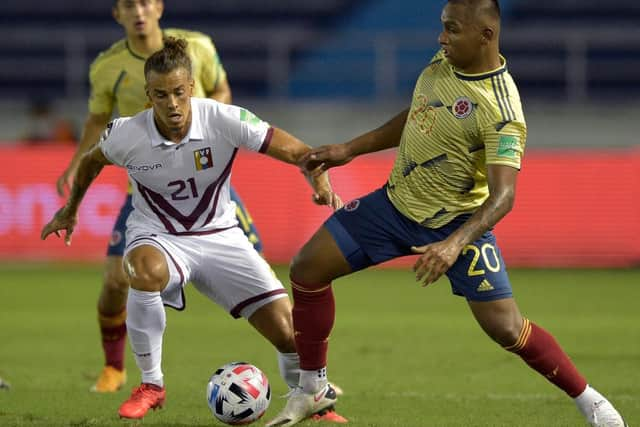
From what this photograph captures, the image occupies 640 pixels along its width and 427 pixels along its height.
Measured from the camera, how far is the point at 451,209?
19.5 ft

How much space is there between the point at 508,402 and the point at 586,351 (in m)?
2.35

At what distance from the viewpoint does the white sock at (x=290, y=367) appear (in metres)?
6.64

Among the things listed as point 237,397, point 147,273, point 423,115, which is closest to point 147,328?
point 147,273

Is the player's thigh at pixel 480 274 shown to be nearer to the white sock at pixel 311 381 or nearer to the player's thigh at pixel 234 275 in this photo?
the white sock at pixel 311 381

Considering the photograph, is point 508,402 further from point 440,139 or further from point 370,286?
point 370,286

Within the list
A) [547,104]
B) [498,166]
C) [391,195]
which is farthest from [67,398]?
[547,104]

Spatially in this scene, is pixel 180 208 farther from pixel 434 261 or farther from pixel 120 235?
pixel 434 261

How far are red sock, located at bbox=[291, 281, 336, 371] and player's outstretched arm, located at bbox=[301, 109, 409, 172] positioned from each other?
0.64m

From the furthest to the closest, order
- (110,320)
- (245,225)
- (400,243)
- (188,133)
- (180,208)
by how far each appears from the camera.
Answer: (110,320)
(245,225)
(180,208)
(188,133)
(400,243)

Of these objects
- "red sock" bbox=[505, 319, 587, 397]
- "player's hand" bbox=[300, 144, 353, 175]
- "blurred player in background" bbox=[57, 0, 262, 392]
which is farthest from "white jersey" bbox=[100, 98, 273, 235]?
"red sock" bbox=[505, 319, 587, 397]

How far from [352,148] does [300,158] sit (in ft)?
0.95

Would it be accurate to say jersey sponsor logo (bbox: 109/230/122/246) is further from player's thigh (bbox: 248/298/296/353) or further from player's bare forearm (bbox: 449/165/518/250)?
player's bare forearm (bbox: 449/165/518/250)

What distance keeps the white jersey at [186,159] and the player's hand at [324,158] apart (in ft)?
0.89

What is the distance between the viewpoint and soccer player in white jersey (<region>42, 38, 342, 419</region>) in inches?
244
